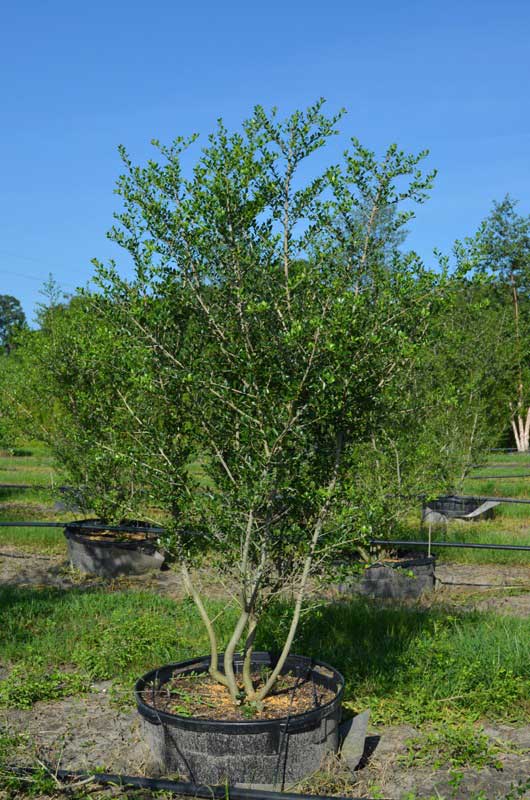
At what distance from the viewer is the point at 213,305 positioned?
4.18 meters

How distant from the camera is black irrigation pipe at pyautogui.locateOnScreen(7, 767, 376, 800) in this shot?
11.1 feet

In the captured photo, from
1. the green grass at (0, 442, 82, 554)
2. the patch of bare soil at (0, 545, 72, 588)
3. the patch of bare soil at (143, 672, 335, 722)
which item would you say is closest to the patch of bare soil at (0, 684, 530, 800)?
the patch of bare soil at (143, 672, 335, 722)

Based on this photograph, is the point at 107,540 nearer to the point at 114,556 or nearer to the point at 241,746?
the point at 114,556

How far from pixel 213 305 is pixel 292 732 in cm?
215

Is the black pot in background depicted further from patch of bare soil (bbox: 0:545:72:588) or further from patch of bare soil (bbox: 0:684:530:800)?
patch of bare soil (bbox: 0:684:530:800)

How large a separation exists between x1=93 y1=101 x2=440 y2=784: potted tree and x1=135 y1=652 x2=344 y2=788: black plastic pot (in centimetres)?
1

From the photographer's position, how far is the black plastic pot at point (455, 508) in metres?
12.0

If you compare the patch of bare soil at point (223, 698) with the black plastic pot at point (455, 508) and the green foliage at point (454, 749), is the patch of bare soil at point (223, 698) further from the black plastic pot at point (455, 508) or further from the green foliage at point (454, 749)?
the black plastic pot at point (455, 508)

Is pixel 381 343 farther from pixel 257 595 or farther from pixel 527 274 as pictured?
pixel 527 274

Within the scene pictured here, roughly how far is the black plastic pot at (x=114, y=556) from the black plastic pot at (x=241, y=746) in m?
4.82

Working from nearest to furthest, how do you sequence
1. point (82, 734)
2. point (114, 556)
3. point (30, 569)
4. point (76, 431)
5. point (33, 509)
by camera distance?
point (82, 734), point (76, 431), point (114, 556), point (30, 569), point (33, 509)

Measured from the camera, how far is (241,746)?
369 centimetres

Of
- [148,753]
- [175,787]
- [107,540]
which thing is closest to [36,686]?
[148,753]

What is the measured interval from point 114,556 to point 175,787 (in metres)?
5.25
